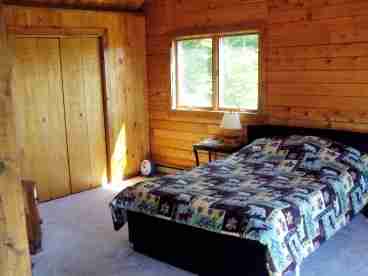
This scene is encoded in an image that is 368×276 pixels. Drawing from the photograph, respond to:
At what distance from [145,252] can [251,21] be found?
2.84 meters

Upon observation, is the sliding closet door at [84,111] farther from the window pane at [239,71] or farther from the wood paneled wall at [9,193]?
the wood paneled wall at [9,193]

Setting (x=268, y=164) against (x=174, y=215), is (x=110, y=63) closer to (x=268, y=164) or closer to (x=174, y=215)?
(x=268, y=164)

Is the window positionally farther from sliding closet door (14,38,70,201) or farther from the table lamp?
sliding closet door (14,38,70,201)

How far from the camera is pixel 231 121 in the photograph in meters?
4.86

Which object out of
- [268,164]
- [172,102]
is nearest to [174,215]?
[268,164]

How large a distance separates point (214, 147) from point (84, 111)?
1.66 meters

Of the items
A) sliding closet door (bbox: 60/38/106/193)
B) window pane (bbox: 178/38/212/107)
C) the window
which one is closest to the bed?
the window

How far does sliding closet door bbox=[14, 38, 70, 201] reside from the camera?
4699mm

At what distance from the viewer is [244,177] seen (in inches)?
147

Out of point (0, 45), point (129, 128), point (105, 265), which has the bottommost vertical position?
point (105, 265)

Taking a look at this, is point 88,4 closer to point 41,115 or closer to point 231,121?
point 41,115

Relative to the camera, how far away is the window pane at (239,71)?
5047mm

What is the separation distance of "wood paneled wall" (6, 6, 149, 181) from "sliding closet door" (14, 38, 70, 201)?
18.6 inches

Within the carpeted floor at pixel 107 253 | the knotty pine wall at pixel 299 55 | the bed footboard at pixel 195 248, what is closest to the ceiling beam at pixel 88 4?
the knotty pine wall at pixel 299 55
